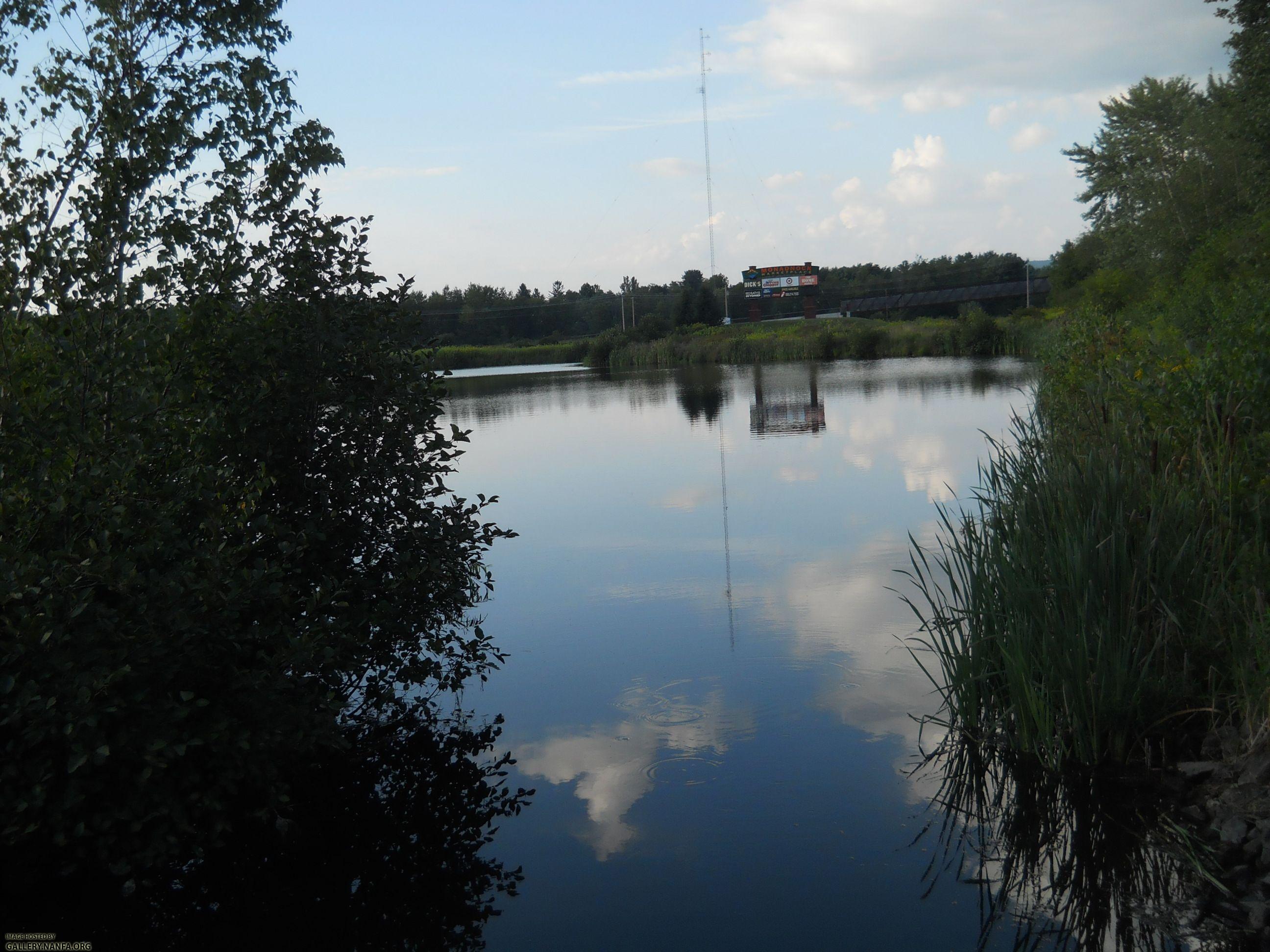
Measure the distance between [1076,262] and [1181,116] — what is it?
1589 cm

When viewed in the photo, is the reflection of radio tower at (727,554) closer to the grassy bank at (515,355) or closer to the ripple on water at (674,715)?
the ripple on water at (674,715)

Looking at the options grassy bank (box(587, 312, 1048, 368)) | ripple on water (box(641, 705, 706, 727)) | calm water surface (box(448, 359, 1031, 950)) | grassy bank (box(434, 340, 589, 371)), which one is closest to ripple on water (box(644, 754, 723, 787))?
calm water surface (box(448, 359, 1031, 950))

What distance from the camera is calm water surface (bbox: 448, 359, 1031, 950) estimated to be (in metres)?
4.21

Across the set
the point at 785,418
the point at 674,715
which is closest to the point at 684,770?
the point at 674,715

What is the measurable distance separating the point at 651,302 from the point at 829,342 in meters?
45.3

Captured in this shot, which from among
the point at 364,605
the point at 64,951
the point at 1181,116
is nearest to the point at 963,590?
the point at 364,605

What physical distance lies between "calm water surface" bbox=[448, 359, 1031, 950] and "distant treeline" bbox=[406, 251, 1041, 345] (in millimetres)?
62345

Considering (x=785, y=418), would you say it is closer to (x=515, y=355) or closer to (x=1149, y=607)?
(x=1149, y=607)

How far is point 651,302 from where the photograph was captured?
98.9 m

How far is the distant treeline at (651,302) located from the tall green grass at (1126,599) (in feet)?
227

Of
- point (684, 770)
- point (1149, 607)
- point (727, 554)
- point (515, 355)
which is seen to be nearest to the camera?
point (1149, 607)

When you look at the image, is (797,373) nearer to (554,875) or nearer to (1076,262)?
(1076,262)

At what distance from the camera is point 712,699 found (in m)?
6.34

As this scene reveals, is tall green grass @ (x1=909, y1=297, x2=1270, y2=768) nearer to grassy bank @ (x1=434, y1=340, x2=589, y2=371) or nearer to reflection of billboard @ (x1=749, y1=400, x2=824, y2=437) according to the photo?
reflection of billboard @ (x1=749, y1=400, x2=824, y2=437)
